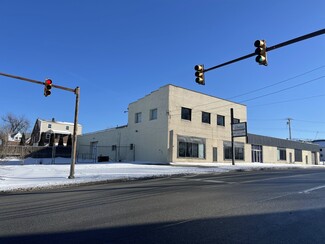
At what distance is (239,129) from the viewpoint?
38.4m

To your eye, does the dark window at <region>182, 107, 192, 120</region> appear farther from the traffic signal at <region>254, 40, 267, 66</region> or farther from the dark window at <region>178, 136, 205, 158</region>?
the traffic signal at <region>254, 40, 267, 66</region>

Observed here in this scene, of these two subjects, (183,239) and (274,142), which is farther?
(274,142)

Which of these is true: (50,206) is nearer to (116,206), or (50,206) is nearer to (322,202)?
(116,206)

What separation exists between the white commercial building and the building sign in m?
2.68

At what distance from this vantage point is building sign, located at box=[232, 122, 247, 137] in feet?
124

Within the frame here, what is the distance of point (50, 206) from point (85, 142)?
152ft

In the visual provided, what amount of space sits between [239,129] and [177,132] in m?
8.71

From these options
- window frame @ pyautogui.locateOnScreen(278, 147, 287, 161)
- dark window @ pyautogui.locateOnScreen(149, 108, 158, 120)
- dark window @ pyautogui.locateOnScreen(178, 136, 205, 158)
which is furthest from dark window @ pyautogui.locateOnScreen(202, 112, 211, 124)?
window frame @ pyautogui.locateOnScreen(278, 147, 287, 161)

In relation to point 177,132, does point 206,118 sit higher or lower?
higher

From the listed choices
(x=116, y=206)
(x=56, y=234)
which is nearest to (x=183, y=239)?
(x=56, y=234)

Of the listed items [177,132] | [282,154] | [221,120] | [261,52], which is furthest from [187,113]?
[282,154]

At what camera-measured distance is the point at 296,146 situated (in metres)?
60.4

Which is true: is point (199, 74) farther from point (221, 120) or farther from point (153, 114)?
point (221, 120)

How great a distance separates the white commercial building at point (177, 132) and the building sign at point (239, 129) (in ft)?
8.79
